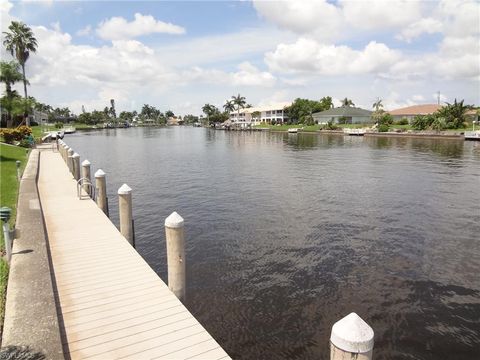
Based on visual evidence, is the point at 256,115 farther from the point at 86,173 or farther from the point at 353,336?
the point at 353,336

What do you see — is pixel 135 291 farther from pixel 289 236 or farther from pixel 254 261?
pixel 289 236

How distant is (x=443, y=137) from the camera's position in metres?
67.3

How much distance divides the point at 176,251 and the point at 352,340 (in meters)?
5.16

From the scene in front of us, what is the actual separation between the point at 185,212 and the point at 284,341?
1081cm

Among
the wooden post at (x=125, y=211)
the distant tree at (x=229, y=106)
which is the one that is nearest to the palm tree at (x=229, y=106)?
the distant tree at (x=229, y=106)

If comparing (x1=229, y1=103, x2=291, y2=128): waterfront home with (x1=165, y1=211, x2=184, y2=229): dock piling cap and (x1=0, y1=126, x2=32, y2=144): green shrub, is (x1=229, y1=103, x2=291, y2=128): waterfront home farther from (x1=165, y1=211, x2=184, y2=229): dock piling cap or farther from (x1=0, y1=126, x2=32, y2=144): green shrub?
(x1=165, y1=211, x2=184, y2=229): dock piling cap

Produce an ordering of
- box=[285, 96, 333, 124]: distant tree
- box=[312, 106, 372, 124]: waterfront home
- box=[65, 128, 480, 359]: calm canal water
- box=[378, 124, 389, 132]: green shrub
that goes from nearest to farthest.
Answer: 1. box=[65, 128, 480, 359]: calm canal water
2. box=[378, 124, 389, 132]: green shrub
3. box=[312, 106, 372, 124]: waterfront home
4. box=[285, 96, 333, 124]: distant tree

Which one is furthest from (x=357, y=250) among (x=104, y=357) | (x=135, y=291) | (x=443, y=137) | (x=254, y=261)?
(x=443, y=137)

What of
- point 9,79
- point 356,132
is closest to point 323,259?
point 9,79

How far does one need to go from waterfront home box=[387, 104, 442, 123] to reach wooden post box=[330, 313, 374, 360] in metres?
105

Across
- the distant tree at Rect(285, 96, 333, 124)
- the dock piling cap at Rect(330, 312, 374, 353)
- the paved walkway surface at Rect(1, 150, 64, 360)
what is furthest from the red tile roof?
the dock piling cap at Rect(330, 312, 374, 353)

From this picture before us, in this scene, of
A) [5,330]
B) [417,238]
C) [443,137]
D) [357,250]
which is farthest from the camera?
[443,137]

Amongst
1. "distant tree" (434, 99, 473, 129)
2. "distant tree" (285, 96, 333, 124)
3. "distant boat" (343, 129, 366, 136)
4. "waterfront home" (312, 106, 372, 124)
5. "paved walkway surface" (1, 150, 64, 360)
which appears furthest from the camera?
"distant tree" (285, 96, 333, 124)

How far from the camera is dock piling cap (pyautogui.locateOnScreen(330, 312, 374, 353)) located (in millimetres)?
3732
